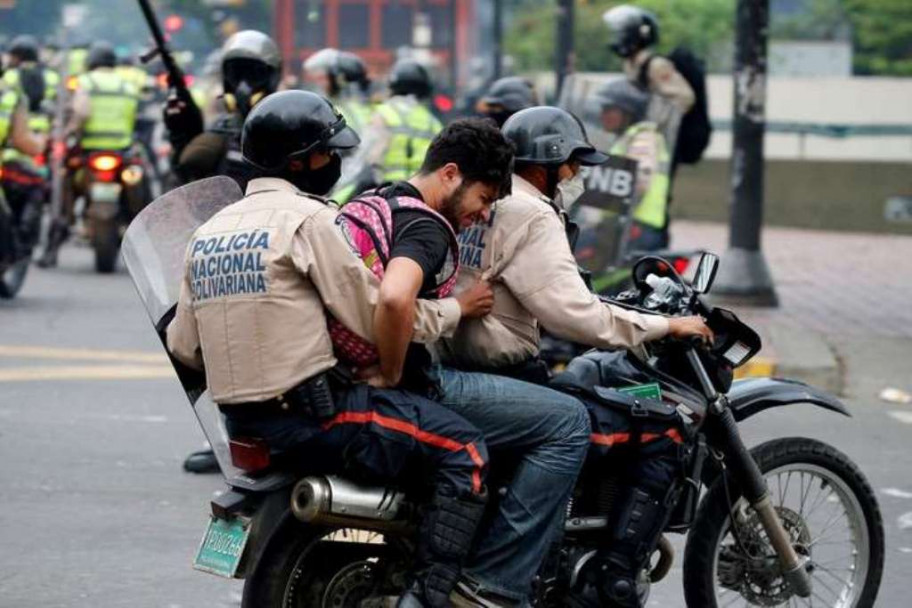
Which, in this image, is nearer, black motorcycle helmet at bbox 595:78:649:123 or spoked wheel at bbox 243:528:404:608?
spoked wheel at bbox 243:528:404:608

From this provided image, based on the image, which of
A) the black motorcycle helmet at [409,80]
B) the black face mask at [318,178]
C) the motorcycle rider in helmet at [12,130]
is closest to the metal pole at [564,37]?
the motorcycle rider in helmet at [12,130]

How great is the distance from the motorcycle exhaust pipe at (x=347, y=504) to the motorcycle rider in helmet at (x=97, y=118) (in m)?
11.6

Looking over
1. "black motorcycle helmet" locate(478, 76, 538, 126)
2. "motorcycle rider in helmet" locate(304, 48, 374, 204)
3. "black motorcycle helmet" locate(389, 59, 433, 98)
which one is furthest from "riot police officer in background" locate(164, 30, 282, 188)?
"black motorcycle helmet" locate(389, 59, 433, 98)

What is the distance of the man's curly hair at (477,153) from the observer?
505 centimetres

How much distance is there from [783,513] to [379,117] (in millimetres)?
6256

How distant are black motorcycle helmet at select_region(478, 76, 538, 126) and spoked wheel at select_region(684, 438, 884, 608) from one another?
4.65 meters

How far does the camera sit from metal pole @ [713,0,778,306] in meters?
13.2

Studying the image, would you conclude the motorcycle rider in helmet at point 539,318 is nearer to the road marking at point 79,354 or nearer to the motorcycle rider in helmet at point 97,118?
the road marking at point 79,354

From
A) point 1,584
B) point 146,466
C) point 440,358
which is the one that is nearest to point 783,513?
point 440,358

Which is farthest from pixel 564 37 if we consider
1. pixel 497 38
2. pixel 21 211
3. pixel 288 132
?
pixel 288 132

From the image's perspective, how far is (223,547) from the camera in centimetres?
500

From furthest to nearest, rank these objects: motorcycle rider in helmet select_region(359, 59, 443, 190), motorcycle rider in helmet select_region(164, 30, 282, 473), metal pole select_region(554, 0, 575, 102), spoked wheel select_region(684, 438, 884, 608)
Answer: metal pole select_region(554, 0, 575, 102) < motorcycle rider in helmet select_region(359, 59, 443, 190) < motorcycle rider in helmet select_region(164, 30, 282, 473) < spoked wheel select_region(684, 438, 884, 608)

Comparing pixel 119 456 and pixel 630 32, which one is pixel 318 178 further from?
pixel 630 32

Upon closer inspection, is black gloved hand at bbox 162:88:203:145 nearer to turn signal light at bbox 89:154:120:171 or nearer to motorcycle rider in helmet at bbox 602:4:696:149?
motorcycle rider in helmet at bbox 602:4:696:149
